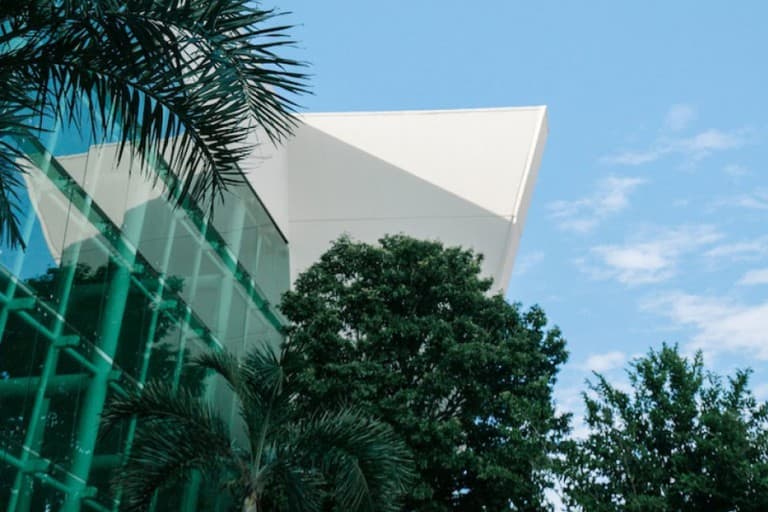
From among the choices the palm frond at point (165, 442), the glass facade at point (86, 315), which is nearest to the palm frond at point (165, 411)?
the palm frond at point (165, 442)

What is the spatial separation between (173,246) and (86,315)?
120 inches

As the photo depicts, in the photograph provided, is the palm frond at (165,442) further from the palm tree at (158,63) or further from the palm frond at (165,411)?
the palm tree at (158,63)

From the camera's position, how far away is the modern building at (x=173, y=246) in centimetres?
980

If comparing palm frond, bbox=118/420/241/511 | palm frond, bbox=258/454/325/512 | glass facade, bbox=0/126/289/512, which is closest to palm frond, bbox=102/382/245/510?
palm frond, bbox=118/420/241/511

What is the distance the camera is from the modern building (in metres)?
9.80

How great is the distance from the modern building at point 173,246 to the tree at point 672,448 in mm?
5274

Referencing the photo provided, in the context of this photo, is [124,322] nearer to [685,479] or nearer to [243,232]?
[243,232]

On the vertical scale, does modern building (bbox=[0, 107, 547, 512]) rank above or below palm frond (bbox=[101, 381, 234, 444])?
above

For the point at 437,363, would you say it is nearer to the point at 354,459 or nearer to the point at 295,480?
the point at 354,459

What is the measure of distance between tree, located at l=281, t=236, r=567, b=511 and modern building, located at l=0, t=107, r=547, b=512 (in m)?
1.78

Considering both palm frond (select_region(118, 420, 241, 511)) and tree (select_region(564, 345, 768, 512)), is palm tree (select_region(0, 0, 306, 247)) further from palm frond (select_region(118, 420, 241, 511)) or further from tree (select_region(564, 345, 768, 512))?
tree (select_region(564, 345, 768, 512))

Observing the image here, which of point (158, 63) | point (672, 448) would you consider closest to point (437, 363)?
point (672, 448)

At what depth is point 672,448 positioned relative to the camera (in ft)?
45.8

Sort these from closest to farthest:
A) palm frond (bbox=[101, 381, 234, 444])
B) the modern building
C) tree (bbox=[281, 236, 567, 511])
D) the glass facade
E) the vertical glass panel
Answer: the vertical glass panel < the glass facade < the modern building < palm frond (bbox=[101, 381, 234, 444]) < tree (bbox=[281, 236, 567, 511])
